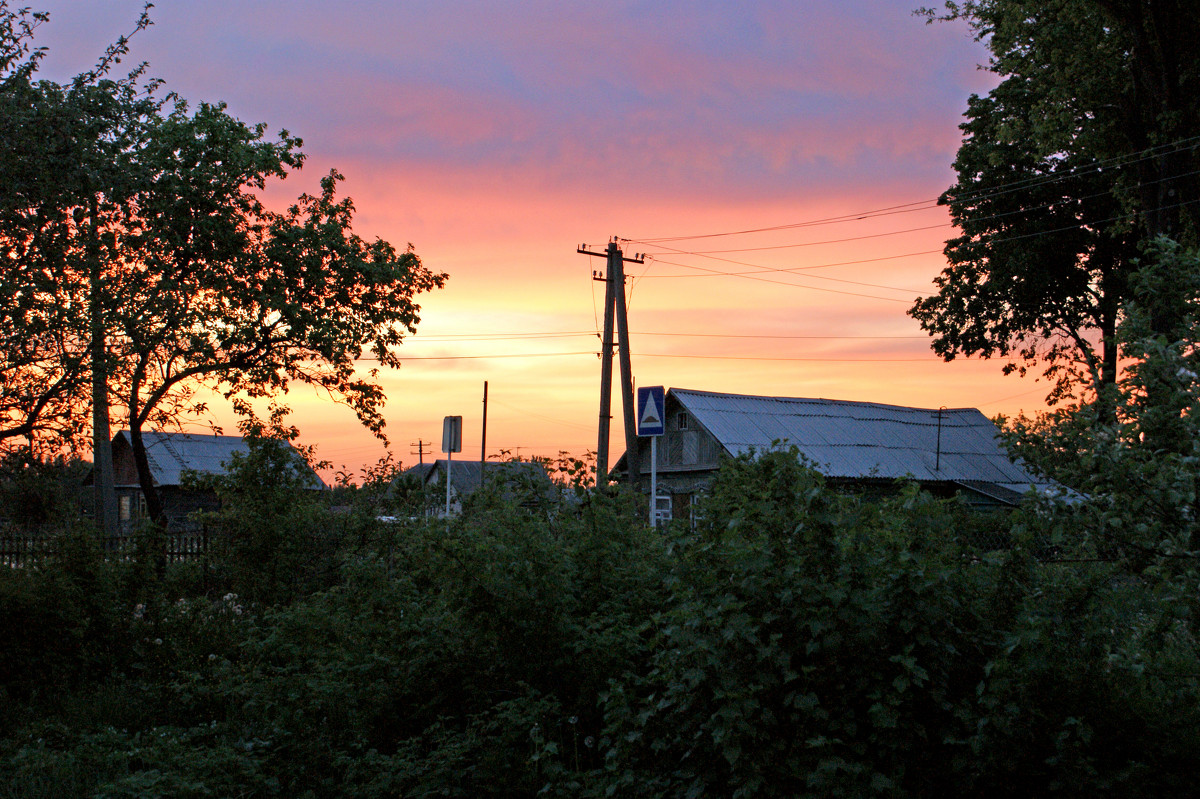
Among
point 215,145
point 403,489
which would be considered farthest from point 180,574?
point 215,145

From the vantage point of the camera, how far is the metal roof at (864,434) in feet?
107

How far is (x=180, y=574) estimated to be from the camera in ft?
33.7

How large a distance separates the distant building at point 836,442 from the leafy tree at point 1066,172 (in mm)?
4293

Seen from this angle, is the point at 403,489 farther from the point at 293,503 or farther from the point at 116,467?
the point at 116,467

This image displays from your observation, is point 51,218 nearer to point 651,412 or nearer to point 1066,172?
point 651,412

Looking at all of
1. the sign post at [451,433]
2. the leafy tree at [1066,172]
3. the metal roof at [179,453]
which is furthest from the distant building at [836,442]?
the metal roof at [179,453]

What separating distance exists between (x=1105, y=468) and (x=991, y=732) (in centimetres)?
144

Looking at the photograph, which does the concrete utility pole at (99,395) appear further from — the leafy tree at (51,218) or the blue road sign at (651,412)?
the blue road sign at (651,412)

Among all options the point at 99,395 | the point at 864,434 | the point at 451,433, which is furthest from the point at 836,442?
the point at 99,395

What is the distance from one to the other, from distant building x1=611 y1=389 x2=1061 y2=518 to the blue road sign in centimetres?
1966

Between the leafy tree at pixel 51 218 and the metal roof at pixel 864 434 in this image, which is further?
the metal roof at pixel 864 434

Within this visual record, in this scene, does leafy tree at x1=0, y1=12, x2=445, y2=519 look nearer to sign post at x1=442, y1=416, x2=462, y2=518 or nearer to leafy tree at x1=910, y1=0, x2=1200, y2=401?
sign post at x1=442, y1=416, x2=462, y2=518

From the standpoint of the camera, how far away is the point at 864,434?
35.5m

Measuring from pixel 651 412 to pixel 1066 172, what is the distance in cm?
2187
